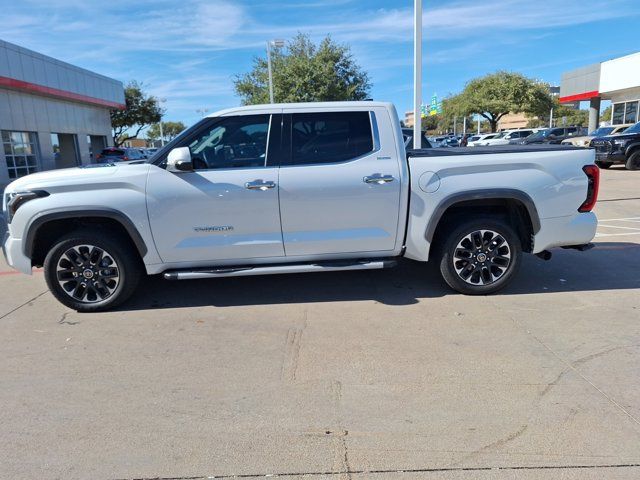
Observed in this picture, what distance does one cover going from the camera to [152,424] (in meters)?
2.93

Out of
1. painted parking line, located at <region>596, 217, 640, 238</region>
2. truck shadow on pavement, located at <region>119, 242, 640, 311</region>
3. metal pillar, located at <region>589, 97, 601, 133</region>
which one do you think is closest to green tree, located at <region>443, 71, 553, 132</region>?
metal pillar, located at <region>589, 97, 601, 133</region>

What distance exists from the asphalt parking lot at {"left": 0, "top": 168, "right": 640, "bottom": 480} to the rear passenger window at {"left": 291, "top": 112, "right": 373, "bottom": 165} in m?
1.51

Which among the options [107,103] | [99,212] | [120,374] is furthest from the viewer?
[107,103]

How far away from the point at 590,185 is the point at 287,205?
3.09 metres

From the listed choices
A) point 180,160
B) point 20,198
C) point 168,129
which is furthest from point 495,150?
point 168,129

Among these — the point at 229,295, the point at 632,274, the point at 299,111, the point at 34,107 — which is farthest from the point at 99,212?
the point at 34,107

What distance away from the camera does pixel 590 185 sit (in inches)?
188

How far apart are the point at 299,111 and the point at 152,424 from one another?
3158 millimetres

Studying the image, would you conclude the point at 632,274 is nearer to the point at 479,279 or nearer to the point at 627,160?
the point at 479,279

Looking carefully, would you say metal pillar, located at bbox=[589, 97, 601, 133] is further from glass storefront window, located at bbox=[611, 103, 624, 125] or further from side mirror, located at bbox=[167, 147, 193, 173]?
side mirror, located at bbox=[167, 147, 193, 173]

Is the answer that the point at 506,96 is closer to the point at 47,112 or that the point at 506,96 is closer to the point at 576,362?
the point at 47,112

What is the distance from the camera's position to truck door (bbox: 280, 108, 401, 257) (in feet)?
14.9

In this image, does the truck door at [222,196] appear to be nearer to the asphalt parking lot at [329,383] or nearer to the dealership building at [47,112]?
the asphalt parking lot at [329,383]

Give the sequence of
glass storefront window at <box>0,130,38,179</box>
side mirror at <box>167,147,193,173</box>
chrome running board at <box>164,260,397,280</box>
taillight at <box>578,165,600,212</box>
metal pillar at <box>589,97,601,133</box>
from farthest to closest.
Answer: metal pillar at <box>589,97,601,133</box>
glass storefront window at <box>0,130,38,179</box>
taillight at <box>578,165,600,212</box>
chrome running board at <box>164,260,397,280</box>
side mirror at <box>167,147,193,173</box>
